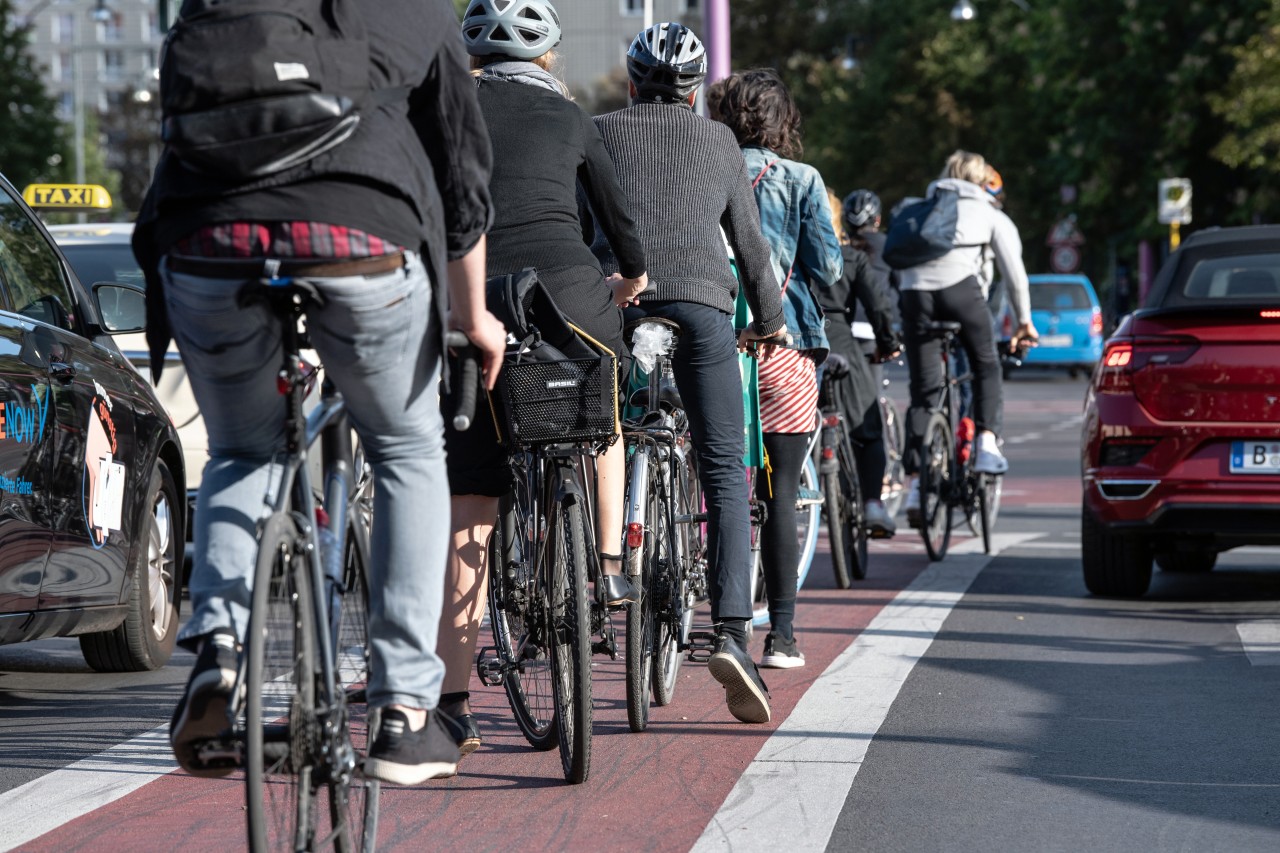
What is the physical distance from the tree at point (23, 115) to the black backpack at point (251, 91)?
42142 millimetres

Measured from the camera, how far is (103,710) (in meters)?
6.64

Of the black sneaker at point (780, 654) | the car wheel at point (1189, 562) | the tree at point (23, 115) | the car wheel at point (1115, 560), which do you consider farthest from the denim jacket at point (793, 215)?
the tree at point (23, 115)

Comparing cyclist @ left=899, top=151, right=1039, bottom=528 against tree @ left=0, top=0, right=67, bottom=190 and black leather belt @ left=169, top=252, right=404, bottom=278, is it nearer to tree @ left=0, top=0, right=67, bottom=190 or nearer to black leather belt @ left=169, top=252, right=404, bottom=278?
black leather belt @ left=169, top=252, right=404, bottom=278

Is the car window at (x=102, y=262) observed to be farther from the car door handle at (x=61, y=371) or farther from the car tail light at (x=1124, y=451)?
the car tail light at (x=1124, y=451)

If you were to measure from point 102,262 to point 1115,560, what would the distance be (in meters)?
5.07

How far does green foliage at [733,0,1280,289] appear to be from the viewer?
38.7m

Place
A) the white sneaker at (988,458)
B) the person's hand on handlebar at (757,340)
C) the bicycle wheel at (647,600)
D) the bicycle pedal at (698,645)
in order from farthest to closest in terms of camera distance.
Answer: the white sneaker at (988,458), the person's hand on handlebar at (757,340), the bicycle pedal at (698,645), the bicycle wheel at (647,600)

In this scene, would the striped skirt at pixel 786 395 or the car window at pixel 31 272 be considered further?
the striped skirt at pixel 786 395

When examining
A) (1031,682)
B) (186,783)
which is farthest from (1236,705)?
(186,783)

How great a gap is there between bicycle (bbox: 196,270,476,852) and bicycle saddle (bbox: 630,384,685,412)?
89.9 inches

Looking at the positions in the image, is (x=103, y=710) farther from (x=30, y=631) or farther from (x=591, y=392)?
(x=591, y=392)

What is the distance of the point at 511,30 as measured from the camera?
5500mm

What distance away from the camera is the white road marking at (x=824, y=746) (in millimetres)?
4793

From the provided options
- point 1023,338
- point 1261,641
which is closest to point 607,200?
point 1261,641
